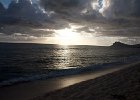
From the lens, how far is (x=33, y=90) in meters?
26.2

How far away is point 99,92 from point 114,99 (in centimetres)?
235

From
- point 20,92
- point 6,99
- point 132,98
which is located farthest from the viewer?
point 20,92

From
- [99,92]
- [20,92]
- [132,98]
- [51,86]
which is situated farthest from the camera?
[51,86]

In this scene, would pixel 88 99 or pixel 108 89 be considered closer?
pixel 88 99

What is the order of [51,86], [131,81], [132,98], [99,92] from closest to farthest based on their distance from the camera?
1. [132,98]
2. [99,92]
3. [131,81]
4. [51,86]

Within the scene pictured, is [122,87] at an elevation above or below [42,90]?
above

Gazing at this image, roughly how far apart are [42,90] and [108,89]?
32.7 ft

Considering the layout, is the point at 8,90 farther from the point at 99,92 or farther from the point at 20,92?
the point at 99,92

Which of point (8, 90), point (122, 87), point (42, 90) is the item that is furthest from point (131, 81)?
point (8, 90)

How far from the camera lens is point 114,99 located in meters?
15.7

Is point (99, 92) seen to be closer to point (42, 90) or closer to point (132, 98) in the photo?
point (132, 98)

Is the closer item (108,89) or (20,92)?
(108,89)

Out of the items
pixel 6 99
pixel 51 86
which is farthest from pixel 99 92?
pixel 51 86

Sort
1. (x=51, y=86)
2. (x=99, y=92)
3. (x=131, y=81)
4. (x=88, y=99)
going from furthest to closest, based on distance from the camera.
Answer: (x=51, y=86) → (x=131, y=81) → (x=99, y=92) → (x=88, y=99)
